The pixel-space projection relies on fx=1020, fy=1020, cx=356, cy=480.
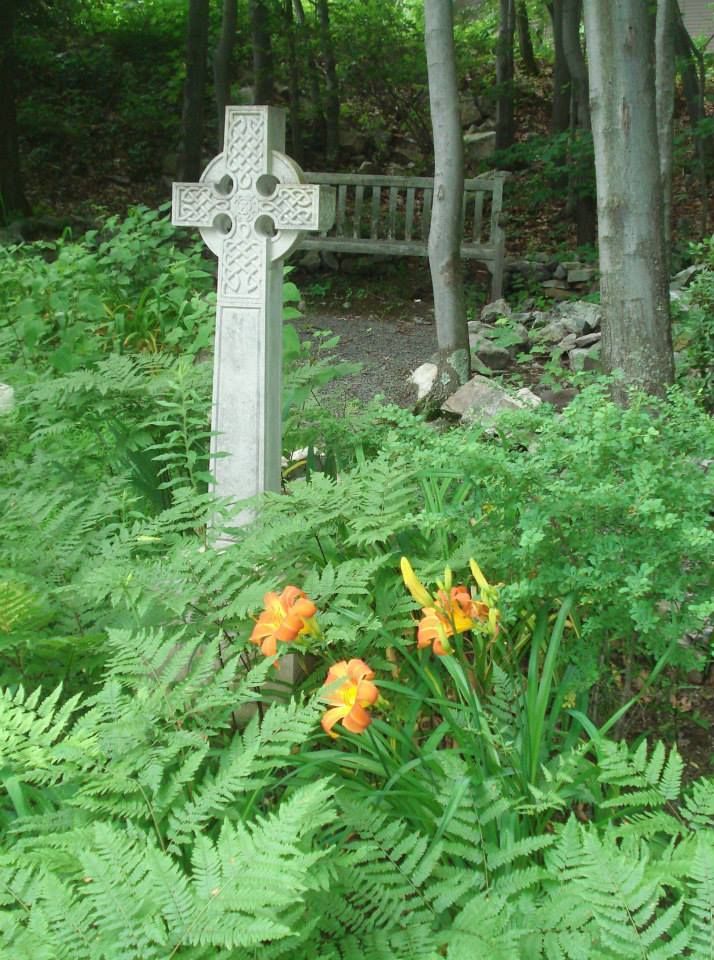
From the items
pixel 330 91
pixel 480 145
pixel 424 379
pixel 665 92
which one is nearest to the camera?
pixel 424 379

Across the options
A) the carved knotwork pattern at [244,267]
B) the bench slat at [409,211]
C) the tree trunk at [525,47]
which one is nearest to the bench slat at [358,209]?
the bench slat at [409,211]

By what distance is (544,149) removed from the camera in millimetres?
12461

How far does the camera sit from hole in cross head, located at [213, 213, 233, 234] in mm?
3885

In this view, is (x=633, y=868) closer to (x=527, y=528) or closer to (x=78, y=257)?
(x=527, y=528)

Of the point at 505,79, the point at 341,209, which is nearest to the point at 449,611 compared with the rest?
the point at 341,209

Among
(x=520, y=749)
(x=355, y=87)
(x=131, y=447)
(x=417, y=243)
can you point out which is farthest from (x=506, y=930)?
(x=355, y=87)

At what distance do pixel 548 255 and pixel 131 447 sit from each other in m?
7.97

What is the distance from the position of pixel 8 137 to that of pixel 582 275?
6472 millimetres

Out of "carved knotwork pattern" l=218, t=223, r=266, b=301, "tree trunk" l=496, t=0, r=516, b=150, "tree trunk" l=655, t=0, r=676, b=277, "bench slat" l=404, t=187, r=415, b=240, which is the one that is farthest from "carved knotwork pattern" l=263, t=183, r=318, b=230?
"tree trunk" l=496, t=0, r=516, b=150

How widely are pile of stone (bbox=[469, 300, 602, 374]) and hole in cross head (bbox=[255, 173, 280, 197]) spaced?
101 inches

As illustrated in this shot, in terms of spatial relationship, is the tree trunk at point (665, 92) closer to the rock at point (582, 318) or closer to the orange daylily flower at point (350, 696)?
the rock at point (582, 318)

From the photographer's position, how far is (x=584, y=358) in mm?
6273

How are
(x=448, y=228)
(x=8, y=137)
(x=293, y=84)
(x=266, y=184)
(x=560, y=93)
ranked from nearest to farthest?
(x=266, y=184) < (x=448, y=228) < (x=8, y=137) < (x=560, y=93) < (x=293, y=84)

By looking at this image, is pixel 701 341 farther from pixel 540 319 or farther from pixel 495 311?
pixel 495 311
